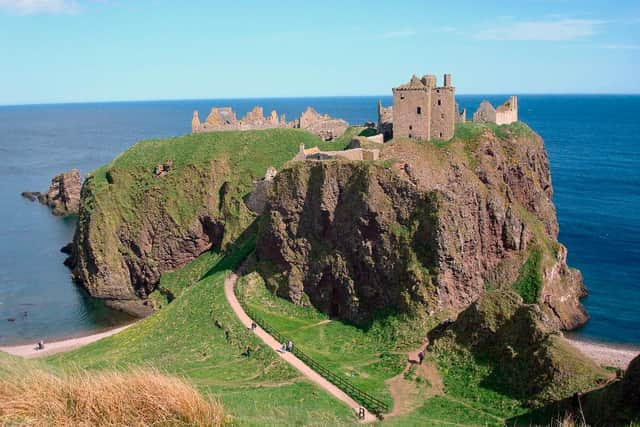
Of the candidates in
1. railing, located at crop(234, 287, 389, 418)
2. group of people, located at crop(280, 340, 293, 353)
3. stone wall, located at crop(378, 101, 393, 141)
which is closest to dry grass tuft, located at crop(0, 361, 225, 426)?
railing, located at crop(234, 287, 389, 418)

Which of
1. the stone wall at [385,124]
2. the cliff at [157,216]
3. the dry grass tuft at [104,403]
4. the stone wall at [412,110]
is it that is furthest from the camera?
the cliff at [157,216]

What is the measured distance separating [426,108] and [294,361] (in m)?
27.1

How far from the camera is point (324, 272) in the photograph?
169 ft

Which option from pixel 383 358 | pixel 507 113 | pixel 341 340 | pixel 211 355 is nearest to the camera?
pixel 383 358

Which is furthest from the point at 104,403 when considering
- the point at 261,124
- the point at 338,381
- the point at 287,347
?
the point at 261,124

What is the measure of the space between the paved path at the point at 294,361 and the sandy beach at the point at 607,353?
22.4m

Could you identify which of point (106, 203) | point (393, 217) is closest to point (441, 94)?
point (393, 217)

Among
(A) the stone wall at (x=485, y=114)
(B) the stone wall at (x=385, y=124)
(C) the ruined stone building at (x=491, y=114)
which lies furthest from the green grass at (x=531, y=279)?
(B) the stone wall at (x=385, y=124)

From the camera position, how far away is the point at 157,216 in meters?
73.6

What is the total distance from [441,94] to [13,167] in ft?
495

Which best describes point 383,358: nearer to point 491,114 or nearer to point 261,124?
point 491,114

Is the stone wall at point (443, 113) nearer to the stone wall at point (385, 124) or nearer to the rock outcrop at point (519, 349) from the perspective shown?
the stone wall at point (385, 124)

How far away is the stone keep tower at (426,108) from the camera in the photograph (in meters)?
55.0

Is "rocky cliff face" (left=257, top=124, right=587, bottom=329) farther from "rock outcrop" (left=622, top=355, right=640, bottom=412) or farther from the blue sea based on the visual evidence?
"rock outcrop" (left=622, top=355, right=640, bottom=412)
